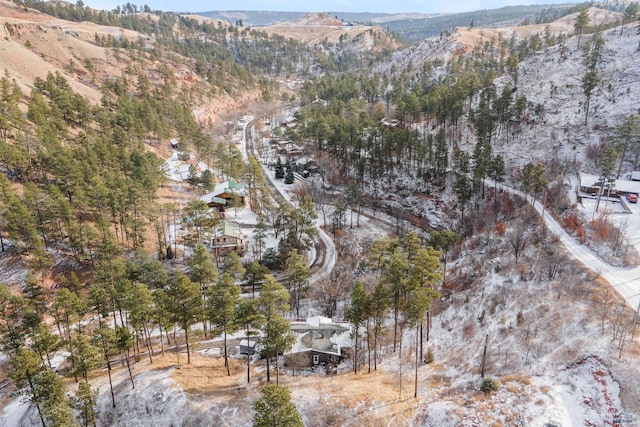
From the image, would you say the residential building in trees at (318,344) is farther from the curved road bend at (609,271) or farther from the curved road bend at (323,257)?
the curved road bend at (609,271)

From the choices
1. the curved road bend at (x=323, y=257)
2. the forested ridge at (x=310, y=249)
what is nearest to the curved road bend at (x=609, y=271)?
the forested ridge at (x=310, y=249)

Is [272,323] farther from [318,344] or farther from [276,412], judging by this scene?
[318,344]

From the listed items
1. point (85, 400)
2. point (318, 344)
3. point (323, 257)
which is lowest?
point (323, 257)

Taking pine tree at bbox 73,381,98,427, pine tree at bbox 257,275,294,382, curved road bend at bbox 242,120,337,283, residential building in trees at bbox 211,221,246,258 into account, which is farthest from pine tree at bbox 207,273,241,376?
residential building in trees at bbox 211,221,246,258

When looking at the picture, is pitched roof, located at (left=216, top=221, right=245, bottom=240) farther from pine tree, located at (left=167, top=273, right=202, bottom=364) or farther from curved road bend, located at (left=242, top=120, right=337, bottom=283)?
pine tree, located at (left=167, top=273, right=202, bottom=364)

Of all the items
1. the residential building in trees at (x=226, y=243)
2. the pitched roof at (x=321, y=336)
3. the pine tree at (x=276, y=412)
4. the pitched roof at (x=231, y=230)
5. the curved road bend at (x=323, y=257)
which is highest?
the pine tree at (x=276, y=412)

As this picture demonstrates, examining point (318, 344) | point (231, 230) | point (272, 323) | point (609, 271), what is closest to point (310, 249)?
point (231, 230)

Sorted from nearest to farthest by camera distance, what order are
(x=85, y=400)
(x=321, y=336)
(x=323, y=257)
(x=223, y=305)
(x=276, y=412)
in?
1. (x=276, y=412)
2. (x=85, y=400)
3. (x=223, y=305)
4. (x=321, y=336)
5. (x=323, y=257)
